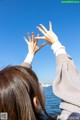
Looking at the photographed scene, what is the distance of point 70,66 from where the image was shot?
2498 millimetres

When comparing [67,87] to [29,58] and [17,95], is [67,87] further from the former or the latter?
[29,58]

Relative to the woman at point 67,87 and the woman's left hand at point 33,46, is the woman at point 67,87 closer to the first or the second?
the woman at point 67,87

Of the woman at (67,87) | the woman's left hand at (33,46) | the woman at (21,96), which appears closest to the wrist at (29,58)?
the woman's left hand at (33,46)

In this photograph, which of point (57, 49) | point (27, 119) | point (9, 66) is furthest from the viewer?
point (57, 49)

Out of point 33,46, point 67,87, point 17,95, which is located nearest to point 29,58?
point 33,46

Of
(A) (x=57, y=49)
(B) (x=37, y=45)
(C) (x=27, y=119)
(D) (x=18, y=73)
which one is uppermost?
(B) (x=37, y=45)

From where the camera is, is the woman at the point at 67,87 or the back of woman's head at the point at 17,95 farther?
the woman at the point at 67,87

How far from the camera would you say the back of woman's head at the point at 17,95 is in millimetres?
2070

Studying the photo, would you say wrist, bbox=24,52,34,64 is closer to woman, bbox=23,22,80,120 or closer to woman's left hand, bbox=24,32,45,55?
woman's left hand, bbox=24,32,45,55

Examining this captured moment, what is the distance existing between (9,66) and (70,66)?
0.50 metres

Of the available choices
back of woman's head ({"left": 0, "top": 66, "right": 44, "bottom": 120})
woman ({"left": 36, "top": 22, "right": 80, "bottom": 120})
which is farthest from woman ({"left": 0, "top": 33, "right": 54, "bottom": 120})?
woman ({"left": 36, "top": 22, "right": 80, "bottom": 120})

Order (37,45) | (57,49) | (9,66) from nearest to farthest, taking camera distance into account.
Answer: (9,66) < (57,49) < (37,45)

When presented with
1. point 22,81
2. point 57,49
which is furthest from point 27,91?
point 57,49

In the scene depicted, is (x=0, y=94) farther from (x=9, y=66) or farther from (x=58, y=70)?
(x=58, y=70)
